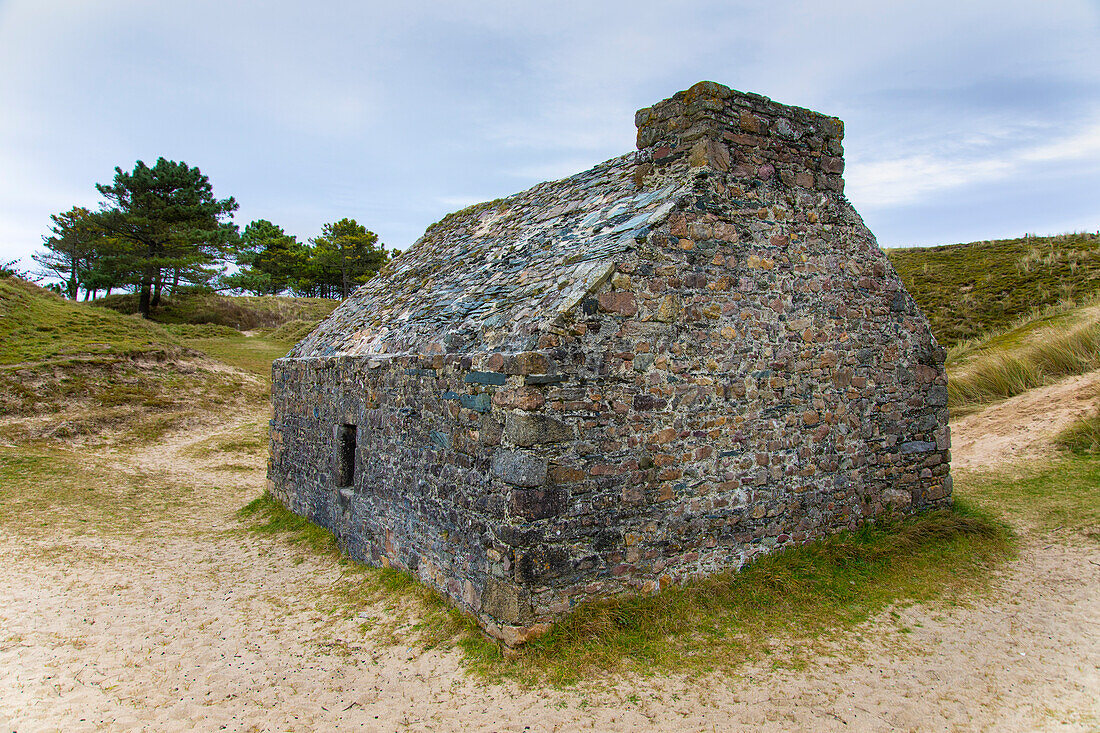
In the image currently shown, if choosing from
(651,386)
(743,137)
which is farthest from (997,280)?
(651,386)

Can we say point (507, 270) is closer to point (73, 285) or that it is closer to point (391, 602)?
point (391, 602)

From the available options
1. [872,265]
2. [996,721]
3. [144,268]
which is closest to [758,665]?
[996,721]

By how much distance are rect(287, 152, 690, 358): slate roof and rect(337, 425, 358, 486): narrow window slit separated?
3.85 feet

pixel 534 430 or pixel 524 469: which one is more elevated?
pixel 534 430

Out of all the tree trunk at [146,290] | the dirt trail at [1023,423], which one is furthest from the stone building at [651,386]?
the tree trunk at [146,290]

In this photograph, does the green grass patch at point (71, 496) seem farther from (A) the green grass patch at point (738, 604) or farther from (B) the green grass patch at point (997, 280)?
(B) the green grass patch at point (997, 280)

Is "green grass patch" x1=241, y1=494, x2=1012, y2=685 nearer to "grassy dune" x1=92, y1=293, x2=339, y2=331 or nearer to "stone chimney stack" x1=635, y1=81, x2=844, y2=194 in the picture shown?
"stone chimney stack" x1=635, y1=81, x2=844, y2=194

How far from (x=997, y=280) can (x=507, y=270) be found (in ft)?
89.6

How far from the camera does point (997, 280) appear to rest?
88.1ft

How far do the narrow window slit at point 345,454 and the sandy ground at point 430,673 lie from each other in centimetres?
121

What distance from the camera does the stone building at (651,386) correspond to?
5.72 metres

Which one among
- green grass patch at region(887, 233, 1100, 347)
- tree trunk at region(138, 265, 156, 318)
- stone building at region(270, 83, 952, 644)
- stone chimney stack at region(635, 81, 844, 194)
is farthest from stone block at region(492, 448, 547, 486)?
tree trunk at region(138, 265, 156, 318)

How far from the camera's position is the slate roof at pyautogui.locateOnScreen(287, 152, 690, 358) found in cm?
623

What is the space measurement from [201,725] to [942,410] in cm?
887
